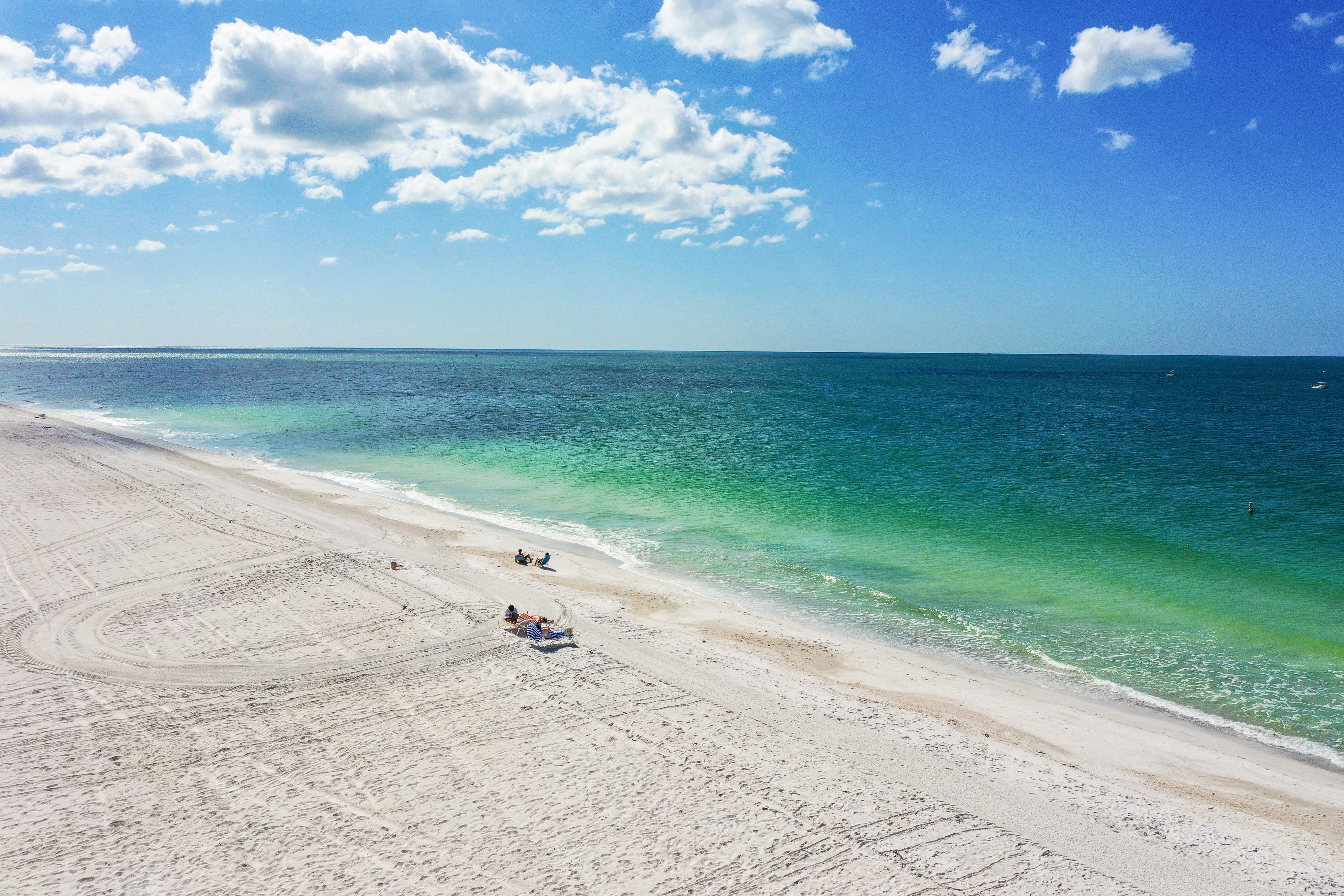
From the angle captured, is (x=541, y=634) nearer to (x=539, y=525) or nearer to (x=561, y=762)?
(x=561, y=762)

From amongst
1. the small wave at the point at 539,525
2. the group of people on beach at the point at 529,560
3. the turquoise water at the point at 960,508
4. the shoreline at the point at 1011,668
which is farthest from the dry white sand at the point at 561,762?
the small wave at the point at 539,525

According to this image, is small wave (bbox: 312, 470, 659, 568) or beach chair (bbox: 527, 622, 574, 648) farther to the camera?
small wave (bbox: 312, 470, 659, 568)

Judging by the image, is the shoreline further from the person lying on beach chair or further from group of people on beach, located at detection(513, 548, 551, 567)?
the person lying on beach chair

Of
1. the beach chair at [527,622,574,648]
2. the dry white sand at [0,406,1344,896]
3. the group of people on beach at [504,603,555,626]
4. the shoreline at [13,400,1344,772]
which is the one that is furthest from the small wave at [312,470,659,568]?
the beach chair at [527,622,574,648]

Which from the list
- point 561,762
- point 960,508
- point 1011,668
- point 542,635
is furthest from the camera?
point 960,508

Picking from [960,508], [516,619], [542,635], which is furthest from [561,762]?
[960,508]

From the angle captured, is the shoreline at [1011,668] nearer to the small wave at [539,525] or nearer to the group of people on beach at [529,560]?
the small wave at [539,525]
